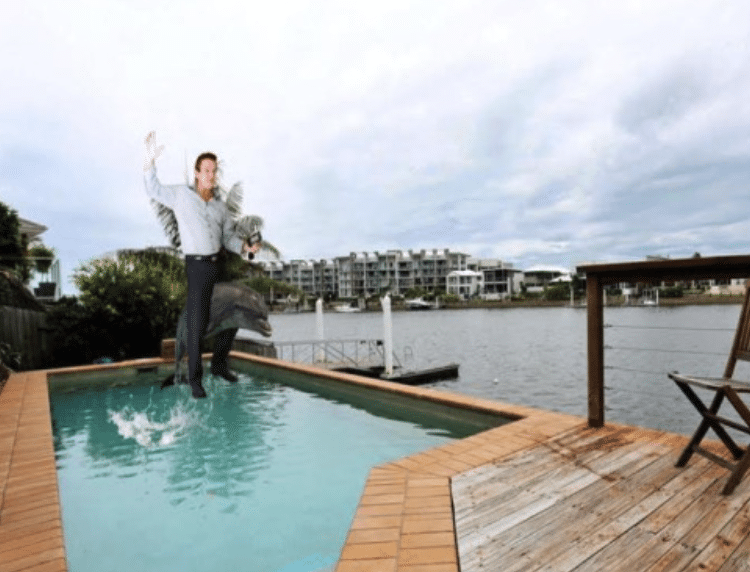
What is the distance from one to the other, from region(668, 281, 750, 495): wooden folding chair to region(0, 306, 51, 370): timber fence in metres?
12.7

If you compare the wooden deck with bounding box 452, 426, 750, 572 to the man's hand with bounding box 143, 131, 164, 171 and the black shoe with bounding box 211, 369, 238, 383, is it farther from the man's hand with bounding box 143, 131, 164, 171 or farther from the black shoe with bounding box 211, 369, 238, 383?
the man's hand with bounding box 143, 131, 164, 171

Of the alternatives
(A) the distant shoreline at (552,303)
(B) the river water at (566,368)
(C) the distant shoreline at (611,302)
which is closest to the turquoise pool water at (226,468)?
(B) the river water at (566,368)

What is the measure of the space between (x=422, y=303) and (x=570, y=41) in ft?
269

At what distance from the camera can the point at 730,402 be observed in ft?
8.64

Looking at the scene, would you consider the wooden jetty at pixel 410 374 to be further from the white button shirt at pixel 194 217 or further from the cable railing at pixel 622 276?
the white button shirt at pixel 194 217

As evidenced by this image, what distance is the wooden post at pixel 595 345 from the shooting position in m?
3.80

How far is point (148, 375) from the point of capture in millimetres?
10133

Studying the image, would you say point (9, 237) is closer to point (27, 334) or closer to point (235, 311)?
point (27, 334)

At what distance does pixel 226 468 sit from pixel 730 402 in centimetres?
408

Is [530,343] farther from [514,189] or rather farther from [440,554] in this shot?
[514,189]

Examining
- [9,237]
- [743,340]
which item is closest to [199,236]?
[743,340]

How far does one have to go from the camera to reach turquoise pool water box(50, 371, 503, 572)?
122 inches

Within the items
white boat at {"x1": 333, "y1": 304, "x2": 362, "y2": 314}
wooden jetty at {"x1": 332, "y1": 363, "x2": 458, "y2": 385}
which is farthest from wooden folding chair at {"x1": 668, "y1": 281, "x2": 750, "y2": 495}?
white boat at {"x1": 333, "y1": 304, "x2": 362, "y2": 314}

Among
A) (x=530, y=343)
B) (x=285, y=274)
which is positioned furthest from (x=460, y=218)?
(x=530, y=343)
